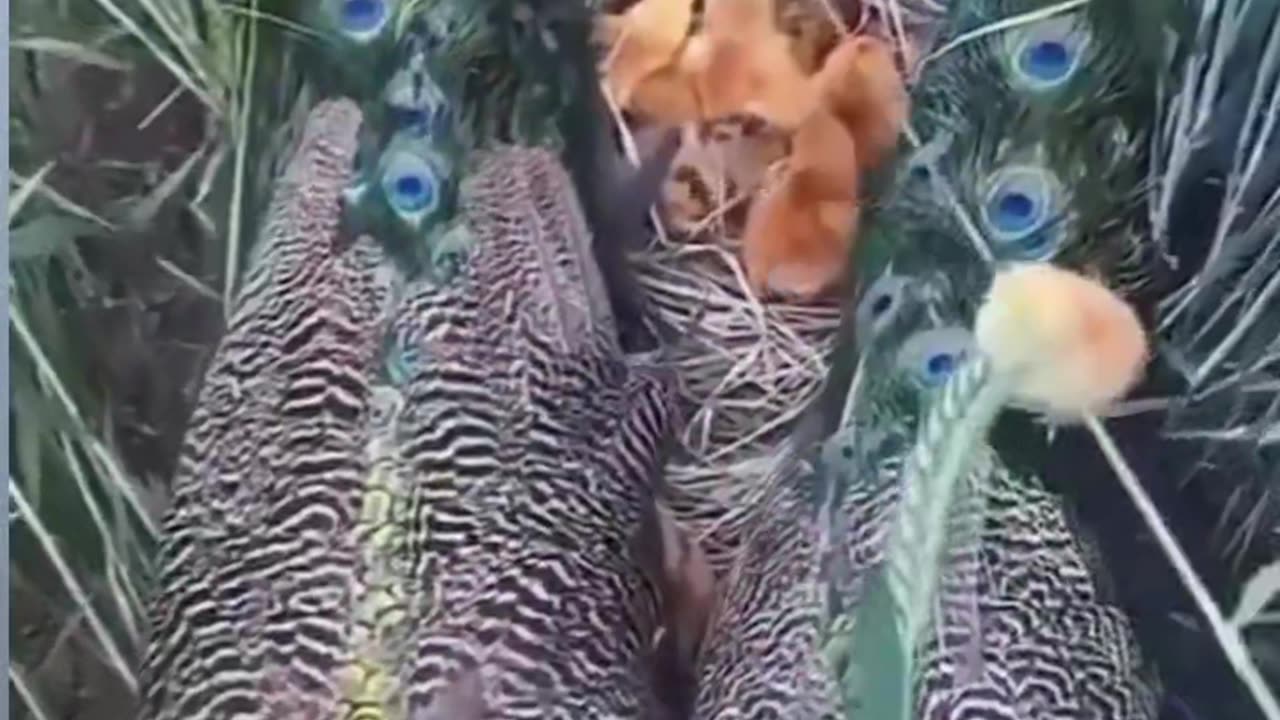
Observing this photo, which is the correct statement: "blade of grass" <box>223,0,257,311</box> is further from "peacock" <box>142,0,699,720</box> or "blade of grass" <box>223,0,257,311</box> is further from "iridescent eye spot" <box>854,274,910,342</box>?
"iridescent eye spot" <box>854,274,910,342</box>

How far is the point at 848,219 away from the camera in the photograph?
936mm

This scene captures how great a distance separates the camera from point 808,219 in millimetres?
938

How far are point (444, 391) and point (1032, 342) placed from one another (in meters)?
0.26

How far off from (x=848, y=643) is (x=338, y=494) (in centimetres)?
24

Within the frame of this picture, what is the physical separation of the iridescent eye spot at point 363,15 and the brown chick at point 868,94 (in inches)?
7.9

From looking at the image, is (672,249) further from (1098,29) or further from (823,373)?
(1098,29)

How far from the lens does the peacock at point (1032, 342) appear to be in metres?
0.91

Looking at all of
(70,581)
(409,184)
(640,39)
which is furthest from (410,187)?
(70,581)

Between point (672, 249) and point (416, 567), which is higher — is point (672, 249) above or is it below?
above

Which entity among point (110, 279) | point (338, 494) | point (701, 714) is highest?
point (110, 279)

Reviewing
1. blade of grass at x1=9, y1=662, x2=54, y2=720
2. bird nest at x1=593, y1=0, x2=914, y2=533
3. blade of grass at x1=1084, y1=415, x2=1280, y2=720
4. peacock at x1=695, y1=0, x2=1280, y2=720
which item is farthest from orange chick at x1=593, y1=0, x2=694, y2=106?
blade of grass at x1=9, y1=662, x2=54, y2=720

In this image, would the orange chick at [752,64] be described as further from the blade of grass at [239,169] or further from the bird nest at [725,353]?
the blade of grass at [239,169]

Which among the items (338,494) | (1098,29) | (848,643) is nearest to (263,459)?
(338,494)

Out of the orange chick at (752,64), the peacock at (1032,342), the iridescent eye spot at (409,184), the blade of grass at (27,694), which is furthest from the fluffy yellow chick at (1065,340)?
the blade of grass at (27,694)
